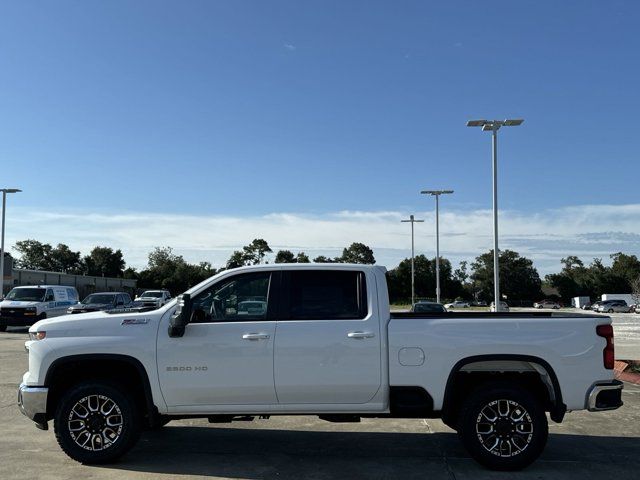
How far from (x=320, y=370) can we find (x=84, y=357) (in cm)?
243

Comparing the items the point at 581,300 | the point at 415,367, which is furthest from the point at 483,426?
the point at 581,300

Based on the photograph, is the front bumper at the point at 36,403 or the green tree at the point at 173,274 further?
the green tree at the point at 173,274

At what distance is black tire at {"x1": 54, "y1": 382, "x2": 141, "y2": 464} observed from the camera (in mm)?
6309

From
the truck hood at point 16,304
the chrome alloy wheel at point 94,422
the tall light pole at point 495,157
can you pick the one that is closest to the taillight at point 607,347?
the chrome alloy wheel at point 94,422

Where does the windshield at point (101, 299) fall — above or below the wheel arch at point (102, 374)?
above

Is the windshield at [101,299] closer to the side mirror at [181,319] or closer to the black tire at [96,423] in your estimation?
the black tire at [96,423]

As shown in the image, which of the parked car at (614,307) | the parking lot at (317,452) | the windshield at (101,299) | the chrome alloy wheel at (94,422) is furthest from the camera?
the parked car at (614,307)

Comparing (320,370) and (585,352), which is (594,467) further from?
(320,370)

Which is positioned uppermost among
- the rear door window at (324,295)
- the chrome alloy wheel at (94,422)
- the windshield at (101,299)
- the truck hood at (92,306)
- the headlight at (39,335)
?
the rear door window at (324,295)

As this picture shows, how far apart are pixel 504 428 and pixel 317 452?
2082mm

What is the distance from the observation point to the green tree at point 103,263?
417 ft

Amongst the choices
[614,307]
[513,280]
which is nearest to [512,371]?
[614,307]

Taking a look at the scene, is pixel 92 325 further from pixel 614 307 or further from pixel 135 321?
pixel 614 307

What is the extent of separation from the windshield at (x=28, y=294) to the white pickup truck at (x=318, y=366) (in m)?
20.9
